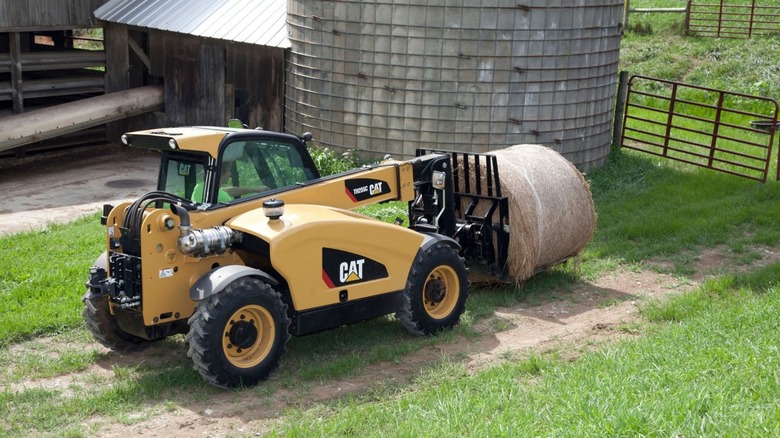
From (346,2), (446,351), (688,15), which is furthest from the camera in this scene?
(688,15)

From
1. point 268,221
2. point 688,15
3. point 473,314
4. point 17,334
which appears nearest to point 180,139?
point 268,221

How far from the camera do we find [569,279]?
40.3 ft

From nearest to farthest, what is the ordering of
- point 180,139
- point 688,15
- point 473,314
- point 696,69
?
point 180,139
point 473,314
point 696,69
point 688,15

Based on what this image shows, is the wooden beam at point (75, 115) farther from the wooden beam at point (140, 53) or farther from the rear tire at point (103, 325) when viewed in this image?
the rear tire at point (103, 325)

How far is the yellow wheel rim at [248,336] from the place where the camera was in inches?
332

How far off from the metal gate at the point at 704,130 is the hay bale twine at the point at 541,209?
17.3 ft

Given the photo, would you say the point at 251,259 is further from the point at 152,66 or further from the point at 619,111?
the point at 152,66

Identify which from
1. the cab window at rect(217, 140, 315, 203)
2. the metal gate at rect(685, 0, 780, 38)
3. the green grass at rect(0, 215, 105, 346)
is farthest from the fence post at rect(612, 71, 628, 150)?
the cab window at rect(217, 140, 315, 203)

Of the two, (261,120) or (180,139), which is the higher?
(180,139)

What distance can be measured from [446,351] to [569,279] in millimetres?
3170

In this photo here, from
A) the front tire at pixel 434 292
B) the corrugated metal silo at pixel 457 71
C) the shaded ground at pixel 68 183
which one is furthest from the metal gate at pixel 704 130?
the shaded ground at pixel 68 183

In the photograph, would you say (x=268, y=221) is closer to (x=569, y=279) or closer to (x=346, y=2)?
(x=569, y=279)

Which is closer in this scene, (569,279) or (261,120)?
(569,279)

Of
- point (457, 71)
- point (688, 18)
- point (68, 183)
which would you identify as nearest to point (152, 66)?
point (68, 183)
